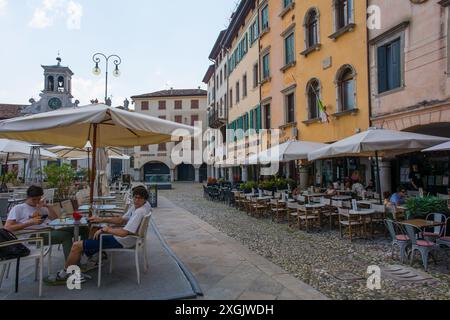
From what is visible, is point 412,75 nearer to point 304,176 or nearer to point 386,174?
point 386,174

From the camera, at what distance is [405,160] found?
11305 millimetres

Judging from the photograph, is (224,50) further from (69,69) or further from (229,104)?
(69,69)

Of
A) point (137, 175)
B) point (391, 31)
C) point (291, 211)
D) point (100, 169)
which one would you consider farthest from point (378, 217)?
point (137, 175)

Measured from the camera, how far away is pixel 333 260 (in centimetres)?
612

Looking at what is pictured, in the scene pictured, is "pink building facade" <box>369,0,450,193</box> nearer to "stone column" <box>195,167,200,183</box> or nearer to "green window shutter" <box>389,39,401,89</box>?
"green window shutter" <box>389,39,401,89</box>

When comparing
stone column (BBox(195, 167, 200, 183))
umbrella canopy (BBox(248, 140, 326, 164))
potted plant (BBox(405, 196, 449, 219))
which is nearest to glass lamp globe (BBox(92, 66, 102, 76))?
umbrella canopy (BBox(248, 140, 326, 164))

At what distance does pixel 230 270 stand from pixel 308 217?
161 inches

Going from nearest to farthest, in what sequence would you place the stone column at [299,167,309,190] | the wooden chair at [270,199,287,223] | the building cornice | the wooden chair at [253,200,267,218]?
the building cornice → the wooden chair at [270,199,287,223] → the wooden chair at [253,200,267,218] → the stone column at [299,167,309,190]

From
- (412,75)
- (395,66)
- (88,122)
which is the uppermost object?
(395,66)

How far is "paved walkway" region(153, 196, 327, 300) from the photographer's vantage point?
432 cm

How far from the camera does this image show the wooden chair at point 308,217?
29.2 ft

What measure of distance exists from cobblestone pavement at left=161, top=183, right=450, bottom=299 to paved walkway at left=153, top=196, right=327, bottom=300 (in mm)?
287
